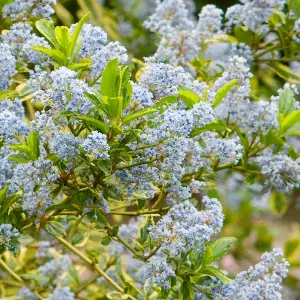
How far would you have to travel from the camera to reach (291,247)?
3.26m

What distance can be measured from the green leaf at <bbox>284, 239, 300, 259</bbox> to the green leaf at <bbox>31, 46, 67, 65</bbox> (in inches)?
82.6

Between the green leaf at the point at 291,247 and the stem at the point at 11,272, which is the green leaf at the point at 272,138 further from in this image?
the green leaf at the point at 291,247

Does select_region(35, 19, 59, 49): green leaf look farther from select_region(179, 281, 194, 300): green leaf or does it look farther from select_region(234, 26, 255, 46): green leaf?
select_region(234, 26, 255, 46): green leaf

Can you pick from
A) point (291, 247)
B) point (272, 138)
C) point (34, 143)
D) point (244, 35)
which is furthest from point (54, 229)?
point (291, 247)

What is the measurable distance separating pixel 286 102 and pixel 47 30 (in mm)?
551

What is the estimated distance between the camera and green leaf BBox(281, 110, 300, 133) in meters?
1.57

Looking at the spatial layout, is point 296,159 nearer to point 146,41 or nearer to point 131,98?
point 131,98

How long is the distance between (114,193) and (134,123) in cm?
15

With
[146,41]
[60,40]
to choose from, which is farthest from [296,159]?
[146,41]

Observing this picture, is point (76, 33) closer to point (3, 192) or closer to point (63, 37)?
point (63, 37)

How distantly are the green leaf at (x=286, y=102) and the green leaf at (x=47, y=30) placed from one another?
527mm

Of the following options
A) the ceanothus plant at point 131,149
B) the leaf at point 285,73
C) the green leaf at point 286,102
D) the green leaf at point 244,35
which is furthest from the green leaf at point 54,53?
the leaf at point 285,73

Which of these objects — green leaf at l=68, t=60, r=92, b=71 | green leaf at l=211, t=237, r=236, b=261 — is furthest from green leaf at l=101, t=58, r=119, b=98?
green leaf at l=211, t=237, r=236, b=261

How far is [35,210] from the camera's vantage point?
1.35 metres
